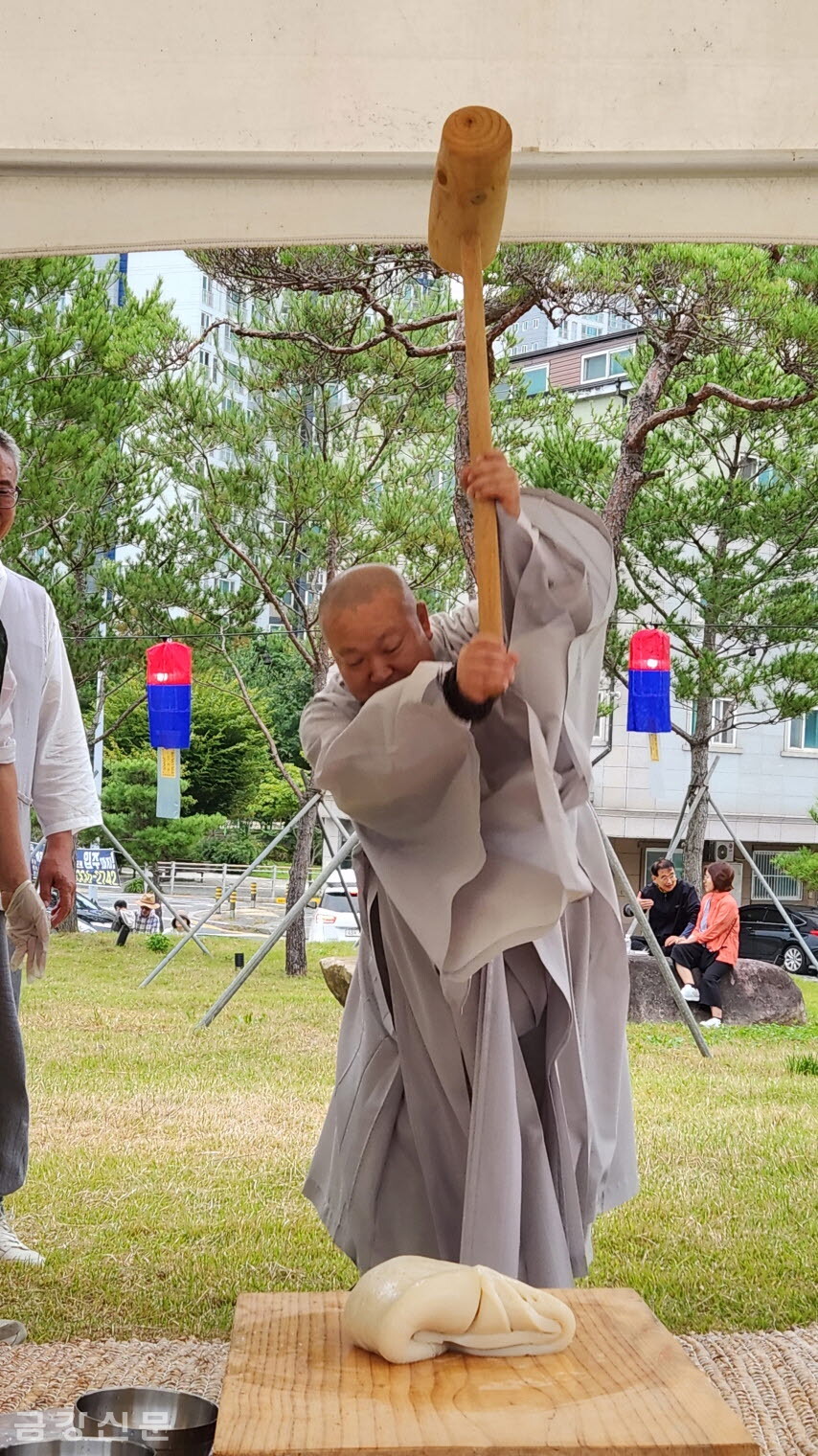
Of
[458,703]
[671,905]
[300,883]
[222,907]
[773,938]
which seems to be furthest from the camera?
[222,907]

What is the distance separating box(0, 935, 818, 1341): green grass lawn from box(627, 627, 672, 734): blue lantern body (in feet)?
5.29

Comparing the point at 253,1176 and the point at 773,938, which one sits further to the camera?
the point at 773,938

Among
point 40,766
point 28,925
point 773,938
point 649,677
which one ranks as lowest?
point 773,938

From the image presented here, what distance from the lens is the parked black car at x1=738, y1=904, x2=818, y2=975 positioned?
13227 millimetres

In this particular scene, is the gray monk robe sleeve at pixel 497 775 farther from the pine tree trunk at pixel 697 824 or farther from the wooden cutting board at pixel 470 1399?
the pine tree trunk at pixel 697 824

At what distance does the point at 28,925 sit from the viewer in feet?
7.43

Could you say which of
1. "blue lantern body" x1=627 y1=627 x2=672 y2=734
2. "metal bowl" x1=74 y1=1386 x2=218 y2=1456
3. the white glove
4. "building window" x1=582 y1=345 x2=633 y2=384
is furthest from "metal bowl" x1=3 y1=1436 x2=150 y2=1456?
"building window" x1=582 y1=345 x2=633 y2=384

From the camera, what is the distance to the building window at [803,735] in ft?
51.5

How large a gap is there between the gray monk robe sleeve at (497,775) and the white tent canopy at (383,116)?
32.5 inches

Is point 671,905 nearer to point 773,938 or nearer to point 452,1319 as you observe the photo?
point 773,938

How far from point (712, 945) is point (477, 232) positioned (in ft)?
21.9

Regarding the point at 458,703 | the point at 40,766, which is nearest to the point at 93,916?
the point at 40,766

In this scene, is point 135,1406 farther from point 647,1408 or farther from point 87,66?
point 87,66

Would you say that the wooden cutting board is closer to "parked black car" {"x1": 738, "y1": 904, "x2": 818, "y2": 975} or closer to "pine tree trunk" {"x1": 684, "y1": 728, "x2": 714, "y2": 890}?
"pine tree trunk" {"x1": 684, "y1": 728, "x2": 714, "y2": 890}
